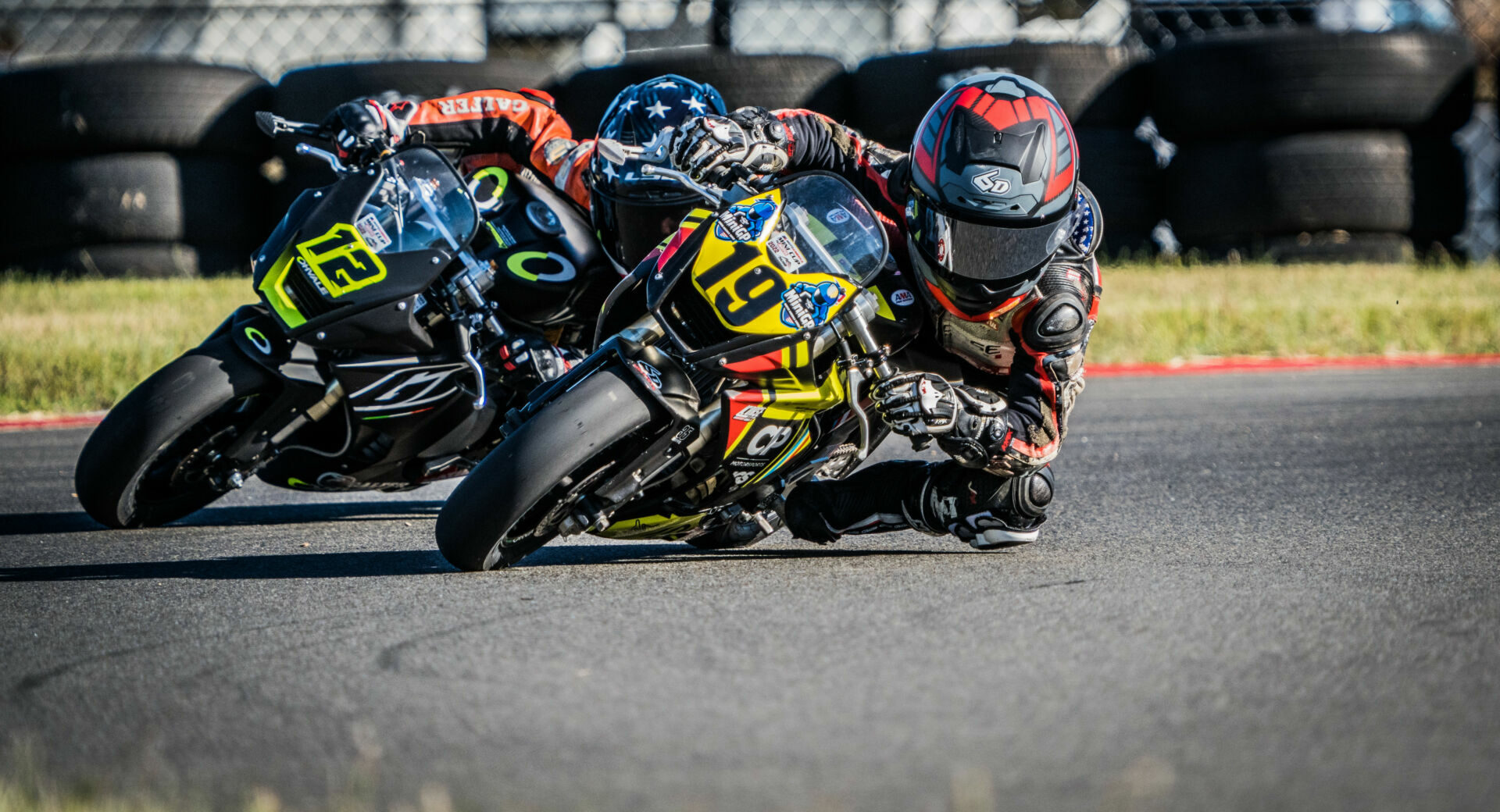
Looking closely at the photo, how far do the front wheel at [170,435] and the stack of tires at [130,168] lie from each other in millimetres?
6586

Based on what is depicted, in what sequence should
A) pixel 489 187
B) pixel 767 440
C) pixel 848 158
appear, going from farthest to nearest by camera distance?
pixel 489 187, pixel 848 158, pixel 767 440

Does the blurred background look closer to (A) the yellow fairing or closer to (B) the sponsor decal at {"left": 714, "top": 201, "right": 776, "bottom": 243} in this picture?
(B) the sponsor decal at {"left": 714, "top": 201, "right": 776, "bottom": 243}

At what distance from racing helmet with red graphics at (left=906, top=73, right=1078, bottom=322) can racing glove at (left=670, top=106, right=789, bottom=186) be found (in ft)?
1.36

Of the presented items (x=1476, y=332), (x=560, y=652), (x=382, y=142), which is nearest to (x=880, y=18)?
(x=1476, y=332)

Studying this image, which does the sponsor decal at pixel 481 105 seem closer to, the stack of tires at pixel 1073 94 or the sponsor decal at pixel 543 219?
the sponsor decal at pixel 543 219

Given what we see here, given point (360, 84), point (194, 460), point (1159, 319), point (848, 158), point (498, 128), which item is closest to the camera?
point (848, 158)

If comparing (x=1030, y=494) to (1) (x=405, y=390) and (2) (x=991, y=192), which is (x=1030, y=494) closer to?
(2) (x=991, y=192)

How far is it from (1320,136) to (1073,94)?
177 centimetres

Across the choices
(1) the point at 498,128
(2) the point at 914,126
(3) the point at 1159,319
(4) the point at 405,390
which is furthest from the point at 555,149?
(2) the point at 914,126

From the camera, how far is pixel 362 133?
4266 millimetres

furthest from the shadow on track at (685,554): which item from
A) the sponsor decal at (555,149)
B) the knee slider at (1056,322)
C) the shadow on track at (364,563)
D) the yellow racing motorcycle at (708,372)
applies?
the sponsor decal at (555,149)

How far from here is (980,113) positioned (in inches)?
133

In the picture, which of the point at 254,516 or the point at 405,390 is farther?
the point at 254,516

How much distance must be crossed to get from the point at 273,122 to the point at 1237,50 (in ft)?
26.2
